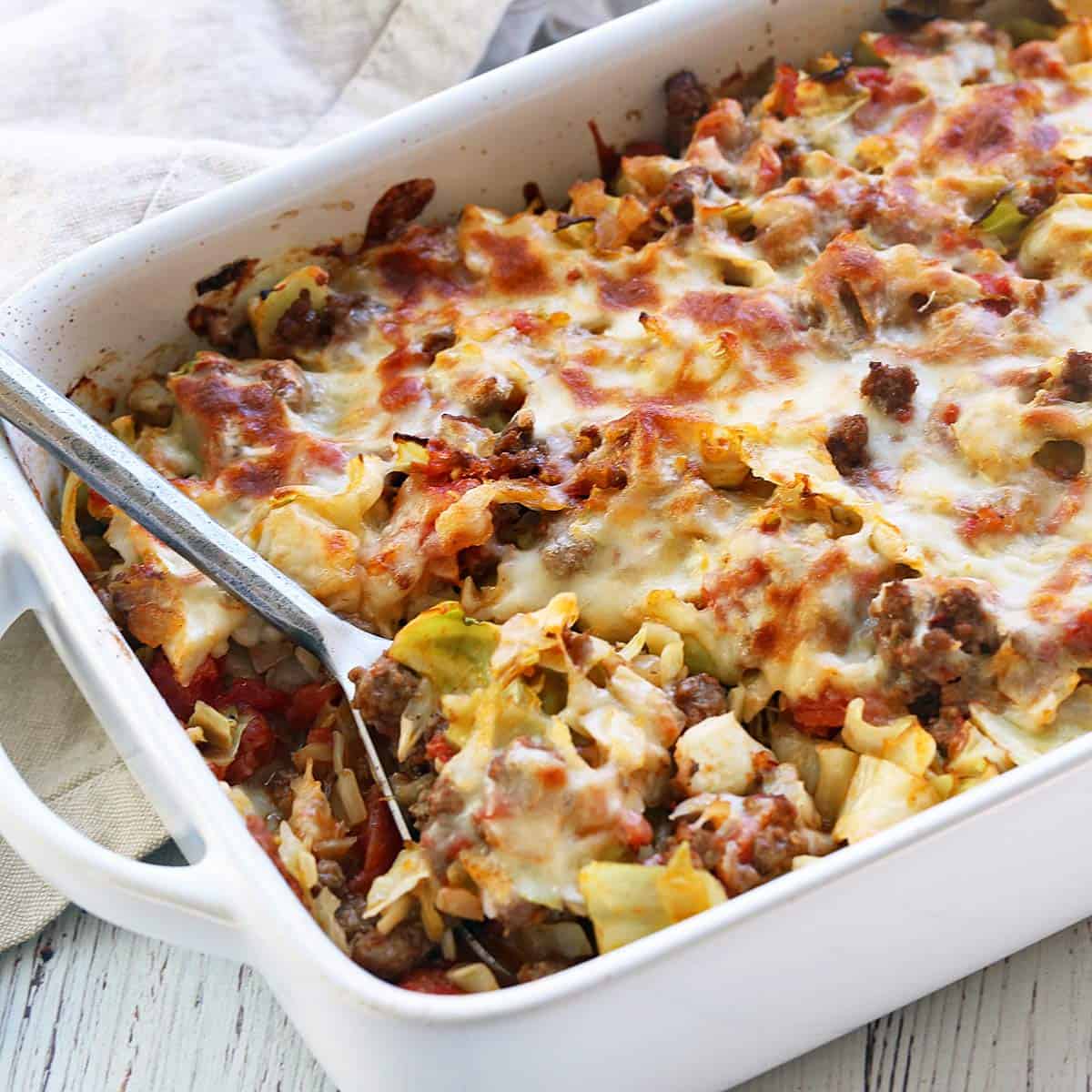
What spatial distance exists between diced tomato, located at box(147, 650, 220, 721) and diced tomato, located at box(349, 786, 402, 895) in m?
0.33

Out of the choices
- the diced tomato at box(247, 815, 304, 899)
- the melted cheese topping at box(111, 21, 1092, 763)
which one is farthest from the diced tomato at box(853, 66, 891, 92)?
the diced tomato at box(247, 815, 304, 899)

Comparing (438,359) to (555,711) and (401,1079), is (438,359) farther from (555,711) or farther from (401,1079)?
(401,1079)

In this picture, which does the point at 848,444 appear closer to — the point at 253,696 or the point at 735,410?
the point at 735,410

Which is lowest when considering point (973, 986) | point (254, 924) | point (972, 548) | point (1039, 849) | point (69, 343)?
point (973, 986)

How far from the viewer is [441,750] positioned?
2182 mm

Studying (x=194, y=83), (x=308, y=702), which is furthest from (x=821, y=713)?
(x=194, y=83)

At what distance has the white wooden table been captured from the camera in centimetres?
235

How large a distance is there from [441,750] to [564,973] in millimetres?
448

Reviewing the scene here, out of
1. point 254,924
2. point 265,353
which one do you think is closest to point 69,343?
point 265,353

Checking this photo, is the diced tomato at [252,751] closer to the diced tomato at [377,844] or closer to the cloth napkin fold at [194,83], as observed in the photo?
the diced tomato at [377,844]

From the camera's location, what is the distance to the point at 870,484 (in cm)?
245

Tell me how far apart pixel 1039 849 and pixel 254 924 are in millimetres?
1017

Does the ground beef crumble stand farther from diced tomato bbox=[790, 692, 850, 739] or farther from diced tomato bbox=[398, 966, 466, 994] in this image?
diced tomato bbox=[398, 966, 466, 994]

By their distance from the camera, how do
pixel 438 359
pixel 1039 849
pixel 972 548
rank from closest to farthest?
pixel 1039 849 < pixel 972 548 < pixel 438 359
